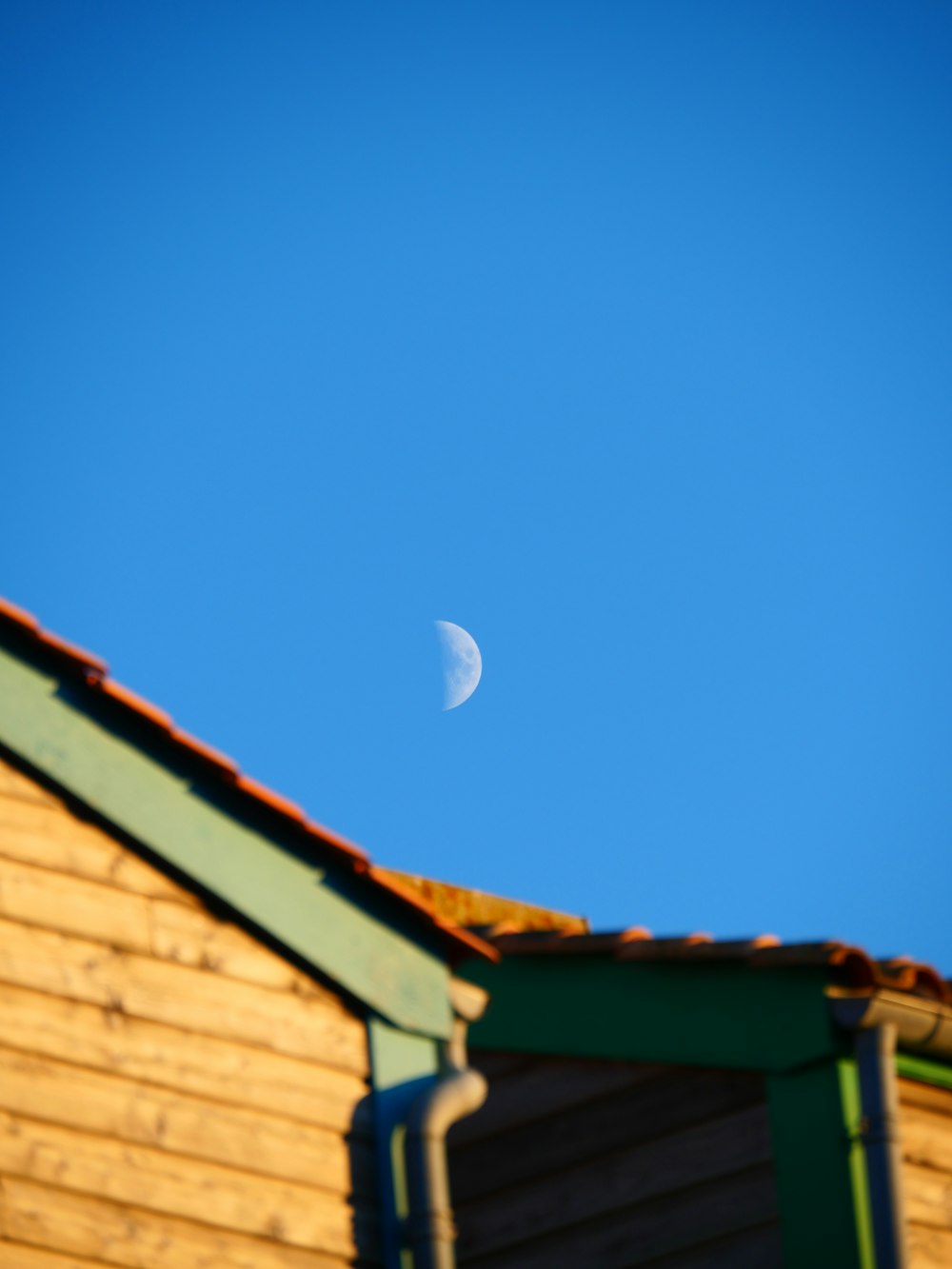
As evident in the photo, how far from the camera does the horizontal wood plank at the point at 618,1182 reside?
26.0 ft

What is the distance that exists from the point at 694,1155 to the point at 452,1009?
1614 mm

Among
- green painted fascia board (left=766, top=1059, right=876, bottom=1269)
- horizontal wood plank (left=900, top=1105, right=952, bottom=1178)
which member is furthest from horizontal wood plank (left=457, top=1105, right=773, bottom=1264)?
horizontal wood plank (left=900, top=1105, right=952, bottom=1178)

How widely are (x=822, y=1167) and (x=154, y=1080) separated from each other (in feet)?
Result: 9.27

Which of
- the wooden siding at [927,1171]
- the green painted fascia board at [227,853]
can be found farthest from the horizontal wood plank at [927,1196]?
the green painted fascia board at [227,853]

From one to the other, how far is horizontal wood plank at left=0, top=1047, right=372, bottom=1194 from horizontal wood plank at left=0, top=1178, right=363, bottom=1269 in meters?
0.23

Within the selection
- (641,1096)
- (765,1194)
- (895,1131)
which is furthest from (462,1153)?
(895,1131)

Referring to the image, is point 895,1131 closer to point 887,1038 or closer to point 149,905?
point 887,1038

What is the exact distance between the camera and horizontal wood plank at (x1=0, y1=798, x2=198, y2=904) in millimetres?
6316

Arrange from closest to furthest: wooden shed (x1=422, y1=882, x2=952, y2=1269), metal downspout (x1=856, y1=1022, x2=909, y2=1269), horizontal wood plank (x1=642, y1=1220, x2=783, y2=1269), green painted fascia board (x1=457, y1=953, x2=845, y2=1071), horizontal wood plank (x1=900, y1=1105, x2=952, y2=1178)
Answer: metal downspout (x1=856, y1=1022, x2=909, y2=1269)
wooden shed (x1=422, y1=882, x2=952, y2=1269)
horizontal wood plank (x1=642, y1=1220, x2=783, y2=1269)
green painted fascia board (x1=457, y1=953, x2=845, y2=1071)
horizontal wood plank (x1=900, y1=1105, x2=952, y2=1178)

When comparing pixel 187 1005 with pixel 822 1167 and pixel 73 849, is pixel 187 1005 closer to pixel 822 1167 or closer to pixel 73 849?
pixel 73 849

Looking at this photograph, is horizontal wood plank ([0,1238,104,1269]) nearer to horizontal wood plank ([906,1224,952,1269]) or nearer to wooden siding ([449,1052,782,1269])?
wooden siding ([449,1052,782,1269])

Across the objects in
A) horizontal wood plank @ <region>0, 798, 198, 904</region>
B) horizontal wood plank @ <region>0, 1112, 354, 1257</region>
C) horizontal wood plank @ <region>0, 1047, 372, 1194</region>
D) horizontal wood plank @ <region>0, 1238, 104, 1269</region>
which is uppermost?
horizontal wood plank @ <region>0, 798, 198, 904</region>

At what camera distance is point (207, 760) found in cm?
673

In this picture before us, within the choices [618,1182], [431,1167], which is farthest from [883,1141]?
[431,1167]
